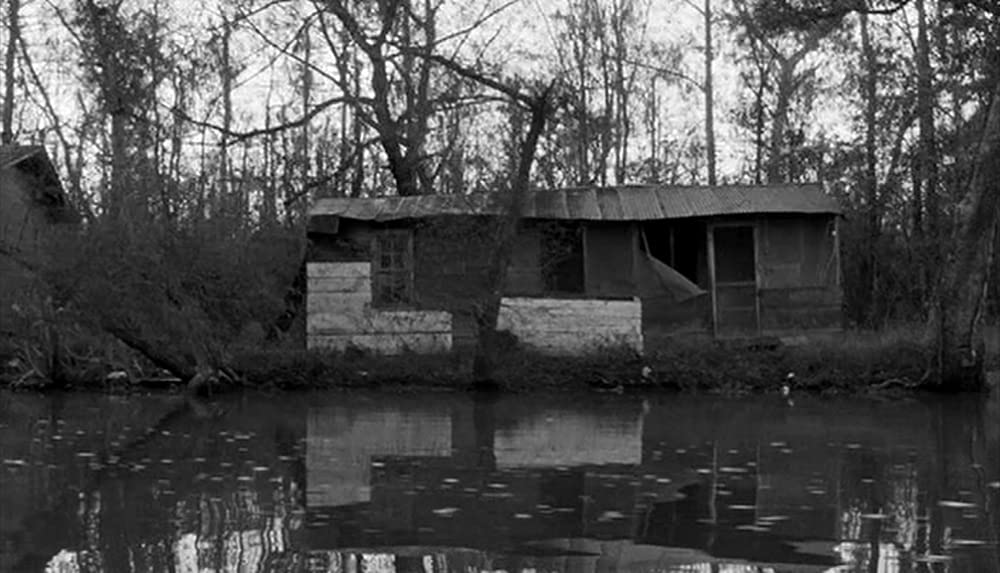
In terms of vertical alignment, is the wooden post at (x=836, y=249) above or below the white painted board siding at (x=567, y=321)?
above

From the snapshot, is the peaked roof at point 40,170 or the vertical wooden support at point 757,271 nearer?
the vertical wooden support at point 757,271

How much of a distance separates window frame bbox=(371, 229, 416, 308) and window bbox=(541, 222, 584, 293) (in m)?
2.62

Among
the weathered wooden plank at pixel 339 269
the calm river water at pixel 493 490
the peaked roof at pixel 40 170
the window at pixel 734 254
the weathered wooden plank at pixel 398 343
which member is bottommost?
the calm river water at pixel 493 490

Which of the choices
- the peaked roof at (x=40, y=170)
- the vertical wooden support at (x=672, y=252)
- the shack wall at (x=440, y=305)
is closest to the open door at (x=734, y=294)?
the vertical wooden support at (x=672, y=252)

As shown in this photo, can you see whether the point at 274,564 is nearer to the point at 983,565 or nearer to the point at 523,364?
the point at 983,565

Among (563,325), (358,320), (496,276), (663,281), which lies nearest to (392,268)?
(358,320)

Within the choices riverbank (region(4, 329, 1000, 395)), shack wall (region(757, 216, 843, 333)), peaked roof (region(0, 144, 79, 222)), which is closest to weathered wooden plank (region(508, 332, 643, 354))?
riverbank (region(4, 329, 1000, 395))

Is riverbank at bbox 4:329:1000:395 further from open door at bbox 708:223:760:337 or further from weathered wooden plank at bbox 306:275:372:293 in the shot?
open door at bbox 708:223:760:337

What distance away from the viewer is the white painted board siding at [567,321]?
2534cm

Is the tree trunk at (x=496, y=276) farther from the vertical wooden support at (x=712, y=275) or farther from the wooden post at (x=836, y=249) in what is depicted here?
the wooden post at (x=836, y=249)

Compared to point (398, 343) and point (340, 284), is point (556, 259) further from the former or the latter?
point (340, 284)

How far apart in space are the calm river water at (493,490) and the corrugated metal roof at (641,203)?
817cm

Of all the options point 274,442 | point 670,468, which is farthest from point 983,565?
point 274,442

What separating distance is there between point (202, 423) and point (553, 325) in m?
9.22
